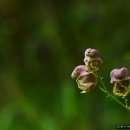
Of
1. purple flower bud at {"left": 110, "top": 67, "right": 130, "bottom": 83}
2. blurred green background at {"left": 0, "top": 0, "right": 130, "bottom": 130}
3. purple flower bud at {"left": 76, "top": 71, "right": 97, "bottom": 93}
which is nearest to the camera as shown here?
purple flower bud at {"left": 110, "top": 67, "right": 130, "bottom": 83}

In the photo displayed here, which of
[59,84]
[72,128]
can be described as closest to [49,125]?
[72,128]

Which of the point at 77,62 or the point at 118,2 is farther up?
the point at 118,2

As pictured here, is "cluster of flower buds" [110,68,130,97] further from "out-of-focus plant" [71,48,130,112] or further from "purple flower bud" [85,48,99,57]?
"purple flower bud" [85,48,99,57]

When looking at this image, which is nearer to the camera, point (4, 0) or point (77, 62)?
point (77, 62)

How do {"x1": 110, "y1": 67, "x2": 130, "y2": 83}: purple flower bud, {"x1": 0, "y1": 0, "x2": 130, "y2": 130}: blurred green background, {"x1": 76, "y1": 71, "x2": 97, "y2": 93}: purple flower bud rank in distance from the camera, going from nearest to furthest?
{"x1": 110, "y1": 67, "x2": 130, "y2": 83}: purple flower bud
{"x1": 76, "y1": 71, "x2": 97, "y2": 93}: purple flower bud
{"x1": 0, "y1": 0, "x2": 130, "y2": 130}: blurred green background

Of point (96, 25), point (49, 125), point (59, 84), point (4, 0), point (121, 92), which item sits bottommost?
point (121, 92)

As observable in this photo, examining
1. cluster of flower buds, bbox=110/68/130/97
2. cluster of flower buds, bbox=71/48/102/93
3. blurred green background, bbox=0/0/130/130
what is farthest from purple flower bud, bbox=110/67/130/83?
blurred green background, bbox=0/0/130/130

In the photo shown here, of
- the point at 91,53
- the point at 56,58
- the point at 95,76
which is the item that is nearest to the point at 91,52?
the point at 91,53

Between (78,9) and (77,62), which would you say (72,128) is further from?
(78,9)
